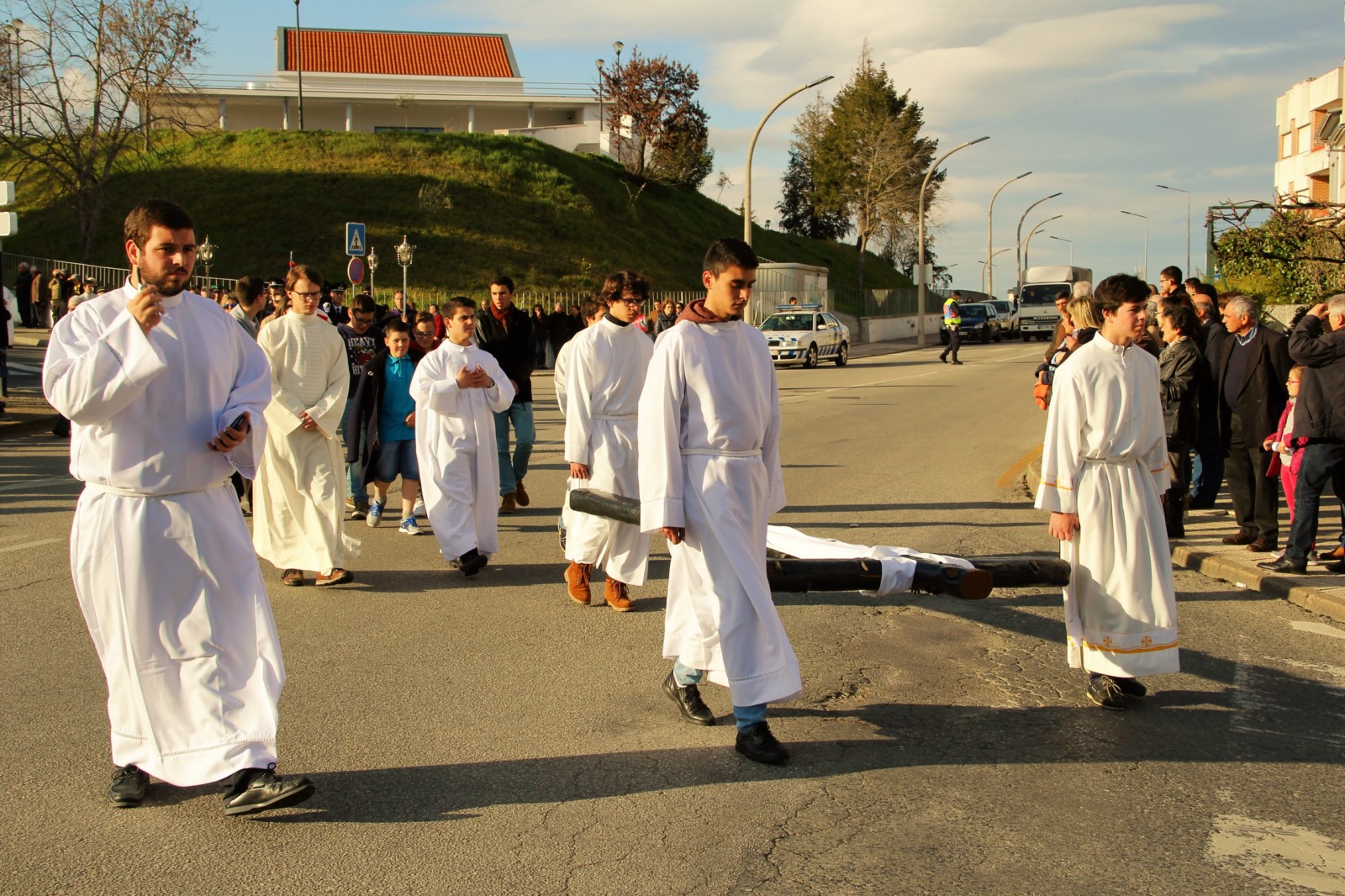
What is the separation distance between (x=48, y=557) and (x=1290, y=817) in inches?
322

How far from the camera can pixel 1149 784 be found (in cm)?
470

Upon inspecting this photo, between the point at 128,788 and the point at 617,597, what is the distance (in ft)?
11.6

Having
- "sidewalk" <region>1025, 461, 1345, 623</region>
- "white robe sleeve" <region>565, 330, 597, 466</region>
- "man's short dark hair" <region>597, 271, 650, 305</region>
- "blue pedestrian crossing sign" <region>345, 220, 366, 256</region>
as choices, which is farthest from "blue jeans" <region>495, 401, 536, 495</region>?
"blue pedestrian crossing sign" <region>345, 220, 366, 256</region>

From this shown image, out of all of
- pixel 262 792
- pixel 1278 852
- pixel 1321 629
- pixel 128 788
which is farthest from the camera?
pixel 1321 629

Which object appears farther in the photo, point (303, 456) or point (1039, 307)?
point (1039, 307)

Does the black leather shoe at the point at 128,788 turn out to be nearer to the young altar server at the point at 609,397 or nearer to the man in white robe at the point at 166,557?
the man in white robe at the point at 166,557

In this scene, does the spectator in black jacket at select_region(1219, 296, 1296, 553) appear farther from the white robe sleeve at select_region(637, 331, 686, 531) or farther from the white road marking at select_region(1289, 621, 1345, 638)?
the white robe sleeve at select_region(637, 331, 686, 531)

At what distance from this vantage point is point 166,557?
4.29 metres

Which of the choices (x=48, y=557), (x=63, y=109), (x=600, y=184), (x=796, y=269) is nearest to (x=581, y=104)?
(x=600, y=184)

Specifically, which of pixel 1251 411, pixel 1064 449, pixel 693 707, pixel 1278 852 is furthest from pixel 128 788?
pixel 1251 411

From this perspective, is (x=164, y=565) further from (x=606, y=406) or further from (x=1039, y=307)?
(x=1039, y=307)

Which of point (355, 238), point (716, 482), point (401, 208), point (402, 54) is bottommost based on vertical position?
point (716, 482)

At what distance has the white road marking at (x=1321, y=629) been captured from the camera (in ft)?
23.2

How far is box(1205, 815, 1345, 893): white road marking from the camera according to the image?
3891 mm
